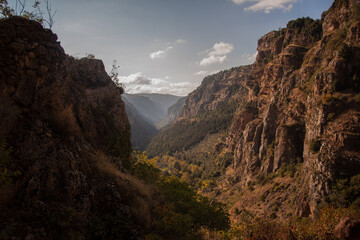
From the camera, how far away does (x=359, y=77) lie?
105ft

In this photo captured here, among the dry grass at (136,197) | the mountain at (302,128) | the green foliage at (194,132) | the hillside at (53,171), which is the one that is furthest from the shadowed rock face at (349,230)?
Result: the green foliage at (194,132)

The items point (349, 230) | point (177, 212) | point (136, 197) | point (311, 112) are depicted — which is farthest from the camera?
point (311, 112)

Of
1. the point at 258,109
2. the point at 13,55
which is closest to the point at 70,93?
the point at 13,55

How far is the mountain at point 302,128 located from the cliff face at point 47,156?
6944 millimetres

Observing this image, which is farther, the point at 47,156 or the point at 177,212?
the point at 177,212

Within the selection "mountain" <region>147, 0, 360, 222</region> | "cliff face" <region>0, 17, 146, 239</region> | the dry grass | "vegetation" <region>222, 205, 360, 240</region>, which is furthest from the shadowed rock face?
"cliff face" <region>0, 17, 146, 239</region>

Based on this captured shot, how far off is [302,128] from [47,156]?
51.5m

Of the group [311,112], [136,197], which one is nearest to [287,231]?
[136,197]

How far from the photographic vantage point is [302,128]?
44.4m

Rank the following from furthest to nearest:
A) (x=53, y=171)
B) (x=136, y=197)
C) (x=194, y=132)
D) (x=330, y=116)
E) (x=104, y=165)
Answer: (x=194, y=132), (x=330, y=116), (x=104, y=165), (x=136, y=197), (x=53, y=171)

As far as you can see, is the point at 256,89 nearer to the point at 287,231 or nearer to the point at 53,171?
the point at 287,231

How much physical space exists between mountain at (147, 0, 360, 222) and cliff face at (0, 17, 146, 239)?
6.94 m

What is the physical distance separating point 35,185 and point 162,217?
4466mm

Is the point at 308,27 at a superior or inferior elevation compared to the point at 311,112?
superior
